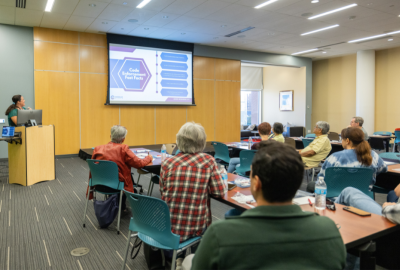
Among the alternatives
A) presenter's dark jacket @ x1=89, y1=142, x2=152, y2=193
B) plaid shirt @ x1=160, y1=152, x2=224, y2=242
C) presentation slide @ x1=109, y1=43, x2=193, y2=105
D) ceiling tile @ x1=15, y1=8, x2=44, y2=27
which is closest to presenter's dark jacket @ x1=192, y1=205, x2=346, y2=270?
plaid shirt @ x1=160, y1=152, x2=224, y2=242

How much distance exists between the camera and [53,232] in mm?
3375

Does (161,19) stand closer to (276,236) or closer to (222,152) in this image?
(222,152)

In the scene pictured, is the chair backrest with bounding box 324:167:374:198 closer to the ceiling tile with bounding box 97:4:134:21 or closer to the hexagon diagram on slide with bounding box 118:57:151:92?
the ceiling tile with bounding box 97:4:134:21

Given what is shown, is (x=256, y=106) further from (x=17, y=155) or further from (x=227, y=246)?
(x=227, y=246)

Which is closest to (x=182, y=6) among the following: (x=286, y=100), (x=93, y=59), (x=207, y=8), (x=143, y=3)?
(x=207, y=8)

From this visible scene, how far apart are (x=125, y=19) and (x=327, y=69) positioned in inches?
373

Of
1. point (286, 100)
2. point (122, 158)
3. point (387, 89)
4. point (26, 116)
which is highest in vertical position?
point (387, 89)

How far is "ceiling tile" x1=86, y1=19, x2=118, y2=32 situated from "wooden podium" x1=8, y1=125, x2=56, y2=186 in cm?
325

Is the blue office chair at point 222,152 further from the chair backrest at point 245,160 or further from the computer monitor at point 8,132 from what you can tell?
the computer monitor at point 8,132

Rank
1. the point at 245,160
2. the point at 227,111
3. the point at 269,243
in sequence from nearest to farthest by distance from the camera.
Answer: the point at 269,243
the point at 245,160
the point at 227,111

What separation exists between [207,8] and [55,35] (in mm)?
4287

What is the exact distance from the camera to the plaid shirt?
6.70 feet

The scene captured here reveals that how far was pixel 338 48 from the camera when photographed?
1085 centimetres

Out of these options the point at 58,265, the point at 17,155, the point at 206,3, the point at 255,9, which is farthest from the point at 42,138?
the point at 255,9
